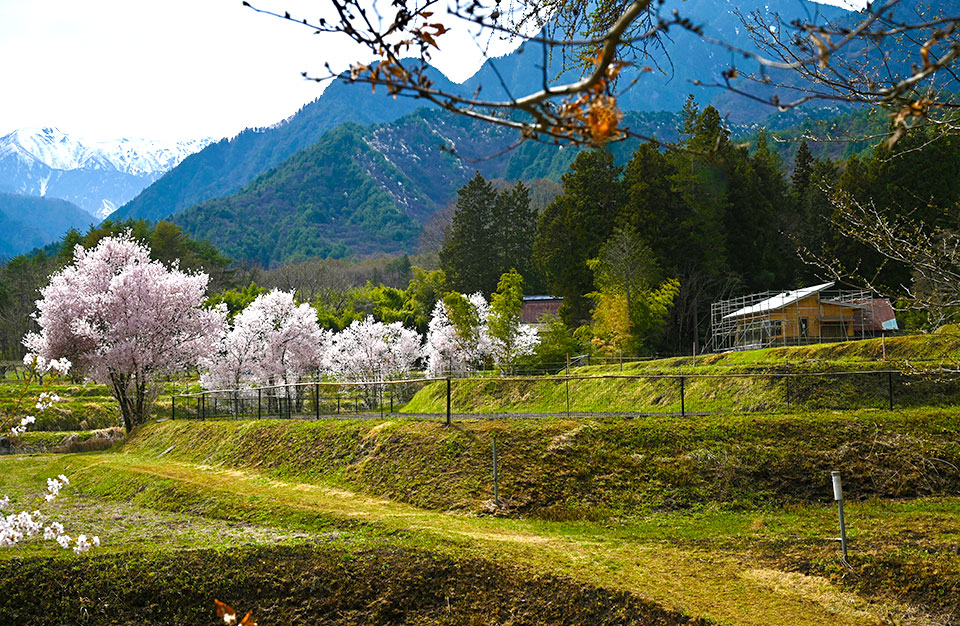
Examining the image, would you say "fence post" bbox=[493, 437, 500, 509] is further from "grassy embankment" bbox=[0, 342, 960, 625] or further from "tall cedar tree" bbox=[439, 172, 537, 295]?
"tall cedar tree" bbox=[439, 172, 537, 295]

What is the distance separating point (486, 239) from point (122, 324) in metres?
41.2

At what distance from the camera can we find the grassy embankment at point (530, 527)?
6629 mm

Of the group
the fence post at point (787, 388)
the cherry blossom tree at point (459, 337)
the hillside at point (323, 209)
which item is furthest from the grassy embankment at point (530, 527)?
the hillside at point (323, 209)

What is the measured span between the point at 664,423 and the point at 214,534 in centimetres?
736

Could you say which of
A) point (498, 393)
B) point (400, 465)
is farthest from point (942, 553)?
point (498, 393)

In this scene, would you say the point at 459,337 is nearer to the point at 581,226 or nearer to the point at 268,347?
the point at 268,347

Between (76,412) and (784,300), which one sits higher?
(784,300)

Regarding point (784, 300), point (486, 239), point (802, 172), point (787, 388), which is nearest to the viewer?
point (787, 388)

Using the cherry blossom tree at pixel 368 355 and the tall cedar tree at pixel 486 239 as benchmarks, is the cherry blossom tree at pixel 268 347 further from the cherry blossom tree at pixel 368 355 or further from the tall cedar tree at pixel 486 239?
the tall cedar tree at pixel 486 239

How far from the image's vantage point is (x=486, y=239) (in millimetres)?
63500

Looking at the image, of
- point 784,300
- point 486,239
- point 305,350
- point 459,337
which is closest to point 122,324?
point 305,350

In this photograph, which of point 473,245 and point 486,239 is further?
point 486,239

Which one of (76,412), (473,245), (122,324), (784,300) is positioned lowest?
(76,412)

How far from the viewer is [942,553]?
23.7 feet
